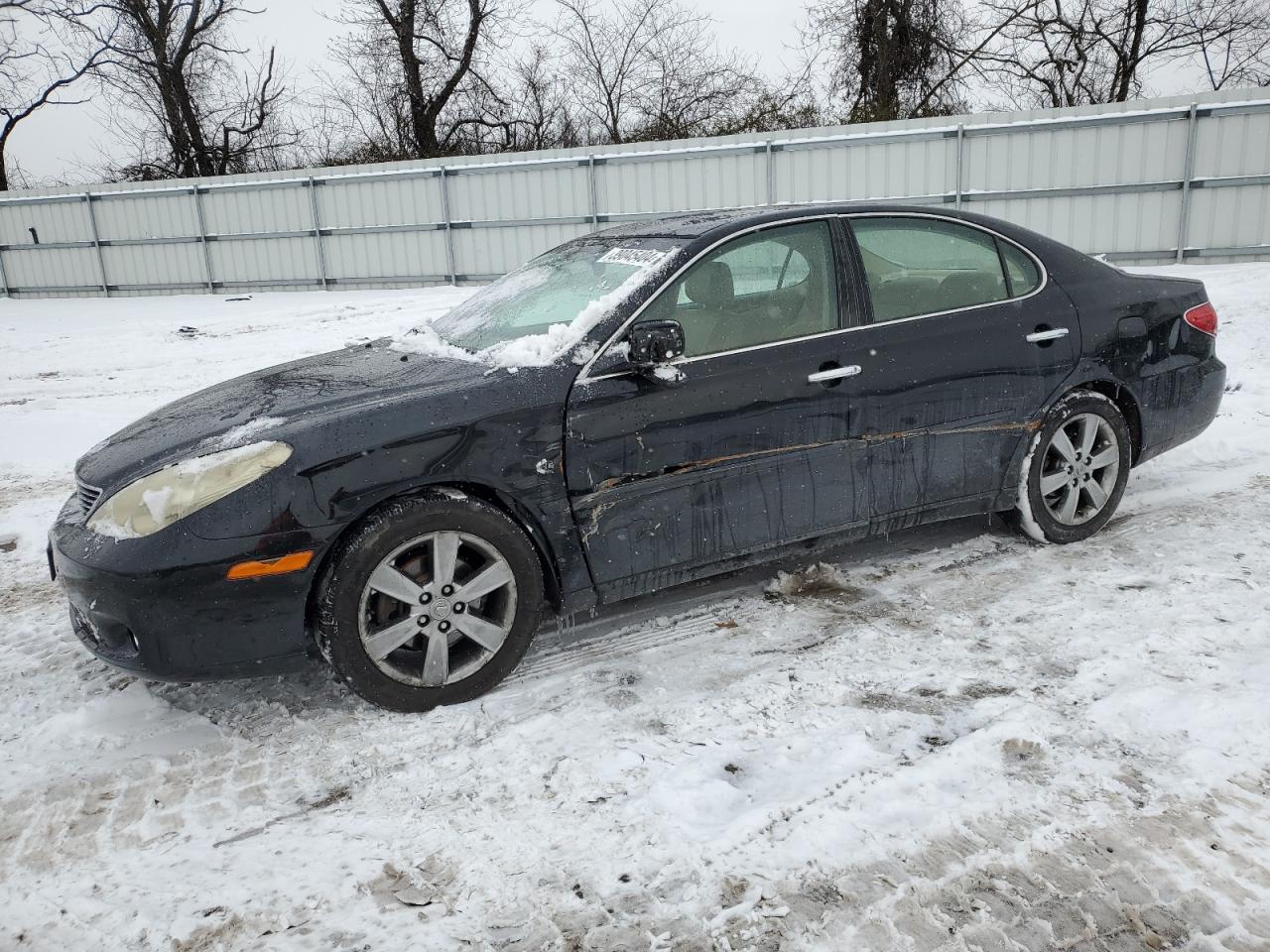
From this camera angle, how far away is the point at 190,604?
2.93m

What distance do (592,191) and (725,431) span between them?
14151mm

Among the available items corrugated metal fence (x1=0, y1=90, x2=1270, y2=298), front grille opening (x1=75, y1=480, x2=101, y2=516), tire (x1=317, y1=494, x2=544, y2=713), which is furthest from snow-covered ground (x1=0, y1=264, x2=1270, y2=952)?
corrugated metal fence (x1=0, y1=90, x2=1270, y2=298)

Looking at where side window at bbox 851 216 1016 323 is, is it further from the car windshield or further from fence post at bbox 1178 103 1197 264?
fence post at bbox 1178 103 1197 264

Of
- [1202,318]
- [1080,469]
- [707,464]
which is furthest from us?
[1202,318]

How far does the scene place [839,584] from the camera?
166 inches

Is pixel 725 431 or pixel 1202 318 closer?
pixel 725 431

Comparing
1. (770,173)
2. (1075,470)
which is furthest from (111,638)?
(770,173)

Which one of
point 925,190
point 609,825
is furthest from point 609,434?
point 925,190

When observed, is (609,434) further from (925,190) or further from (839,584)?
(925,190)

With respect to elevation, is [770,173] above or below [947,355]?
above

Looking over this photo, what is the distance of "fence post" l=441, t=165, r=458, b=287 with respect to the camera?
57.5 feet

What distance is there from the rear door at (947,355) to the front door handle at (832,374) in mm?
33

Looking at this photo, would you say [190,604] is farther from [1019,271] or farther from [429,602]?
[1019,271]

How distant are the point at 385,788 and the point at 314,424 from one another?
3.74ft
